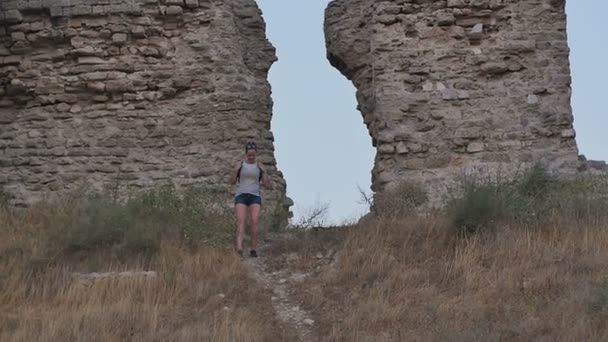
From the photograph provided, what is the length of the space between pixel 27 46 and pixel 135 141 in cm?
175

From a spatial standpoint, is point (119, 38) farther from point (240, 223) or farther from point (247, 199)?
point (240, 223)

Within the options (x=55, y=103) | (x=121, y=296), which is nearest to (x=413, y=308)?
(x=121, y=296)

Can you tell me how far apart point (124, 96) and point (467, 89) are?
383 centimetres

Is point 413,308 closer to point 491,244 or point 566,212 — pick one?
point 491,244

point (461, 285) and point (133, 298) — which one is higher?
point (461, 285)

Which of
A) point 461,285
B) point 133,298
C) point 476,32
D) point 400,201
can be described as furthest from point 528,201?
point 133,298

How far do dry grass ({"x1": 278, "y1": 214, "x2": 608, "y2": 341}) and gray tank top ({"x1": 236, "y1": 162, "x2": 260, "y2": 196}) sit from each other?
0.82 m

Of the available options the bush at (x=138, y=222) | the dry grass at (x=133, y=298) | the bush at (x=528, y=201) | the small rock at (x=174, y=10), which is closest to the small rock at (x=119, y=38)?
the small rock at (x=174, y=10)

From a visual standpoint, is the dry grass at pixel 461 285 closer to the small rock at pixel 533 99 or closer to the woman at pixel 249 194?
the woman at pixel 249 194

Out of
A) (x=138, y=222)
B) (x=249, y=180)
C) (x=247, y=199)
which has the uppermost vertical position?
(x=249, y=180)

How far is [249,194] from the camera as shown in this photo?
1046 centimetres

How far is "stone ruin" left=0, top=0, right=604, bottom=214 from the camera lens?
11.8 m

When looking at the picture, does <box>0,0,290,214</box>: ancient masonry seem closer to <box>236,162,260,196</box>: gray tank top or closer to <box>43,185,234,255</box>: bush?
<box>43,185,234,255</box>: bush

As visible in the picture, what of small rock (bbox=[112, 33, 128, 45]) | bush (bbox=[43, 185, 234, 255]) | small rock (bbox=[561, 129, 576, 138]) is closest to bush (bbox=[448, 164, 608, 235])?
small rock (bbox=[561, 129, 576, 138])
